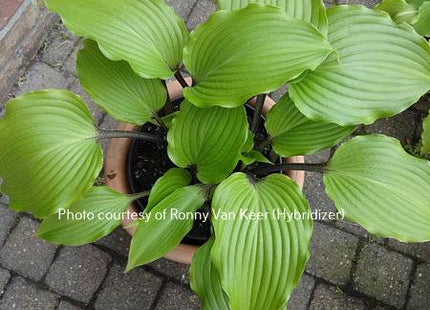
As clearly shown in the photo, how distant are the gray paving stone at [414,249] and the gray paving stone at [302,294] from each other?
306mm

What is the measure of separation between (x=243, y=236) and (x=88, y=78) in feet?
1.77

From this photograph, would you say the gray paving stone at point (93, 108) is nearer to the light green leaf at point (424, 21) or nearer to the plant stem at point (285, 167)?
the plant stem at point (285, 167)

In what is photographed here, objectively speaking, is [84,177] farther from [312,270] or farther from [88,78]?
[312,270]

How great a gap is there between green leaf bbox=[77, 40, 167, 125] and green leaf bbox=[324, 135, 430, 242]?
476 mm

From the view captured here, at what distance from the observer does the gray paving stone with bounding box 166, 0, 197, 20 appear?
2.12 m

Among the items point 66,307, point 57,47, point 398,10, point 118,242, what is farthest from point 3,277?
point 398,10

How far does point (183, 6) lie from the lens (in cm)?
213

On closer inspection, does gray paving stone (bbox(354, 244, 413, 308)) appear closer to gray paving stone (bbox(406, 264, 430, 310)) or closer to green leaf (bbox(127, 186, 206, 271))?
gray paving stone (bbox(406, 264, 430, 310))

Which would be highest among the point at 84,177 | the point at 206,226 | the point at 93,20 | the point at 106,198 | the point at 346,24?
the point at 93,20

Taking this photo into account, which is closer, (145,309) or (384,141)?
(384,141)

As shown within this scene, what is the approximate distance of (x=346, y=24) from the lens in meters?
1.17

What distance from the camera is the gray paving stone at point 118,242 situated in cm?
176

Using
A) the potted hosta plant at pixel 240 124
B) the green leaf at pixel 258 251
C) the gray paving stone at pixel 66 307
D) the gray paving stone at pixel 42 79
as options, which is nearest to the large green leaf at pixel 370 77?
the potted hosta plant at pixel 240 124

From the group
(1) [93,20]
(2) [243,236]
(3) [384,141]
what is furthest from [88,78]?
(3) [384,141]
